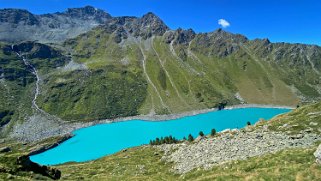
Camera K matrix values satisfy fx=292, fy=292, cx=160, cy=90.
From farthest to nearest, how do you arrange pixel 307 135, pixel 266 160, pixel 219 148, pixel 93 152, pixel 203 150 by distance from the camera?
pixel 93 152
pixel 203 150
pixel 219 148
pixel 307 135
pixel 266 160

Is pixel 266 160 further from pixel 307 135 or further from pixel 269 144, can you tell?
pixel 307 135

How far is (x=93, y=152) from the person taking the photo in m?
175

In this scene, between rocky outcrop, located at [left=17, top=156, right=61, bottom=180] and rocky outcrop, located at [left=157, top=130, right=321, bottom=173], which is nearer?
rocky outcrop, located at [left=17, top=156, right=61, bottom=180]

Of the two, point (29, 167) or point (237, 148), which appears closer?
point (29, 167)

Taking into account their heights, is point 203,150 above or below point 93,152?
above

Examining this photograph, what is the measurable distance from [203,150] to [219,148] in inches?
155

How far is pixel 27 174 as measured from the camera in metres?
31.0

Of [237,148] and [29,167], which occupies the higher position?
[29,167]

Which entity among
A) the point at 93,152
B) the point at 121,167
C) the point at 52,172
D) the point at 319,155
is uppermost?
the point at 319,155

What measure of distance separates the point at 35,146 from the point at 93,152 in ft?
156

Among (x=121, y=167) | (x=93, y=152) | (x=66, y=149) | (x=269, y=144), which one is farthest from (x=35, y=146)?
(x=269, y=144)

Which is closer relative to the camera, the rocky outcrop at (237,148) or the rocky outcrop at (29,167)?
the rocky outcrop at (29,167)

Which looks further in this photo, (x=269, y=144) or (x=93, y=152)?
(x=93, y=152)

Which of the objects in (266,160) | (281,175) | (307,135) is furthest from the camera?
(307,135)
